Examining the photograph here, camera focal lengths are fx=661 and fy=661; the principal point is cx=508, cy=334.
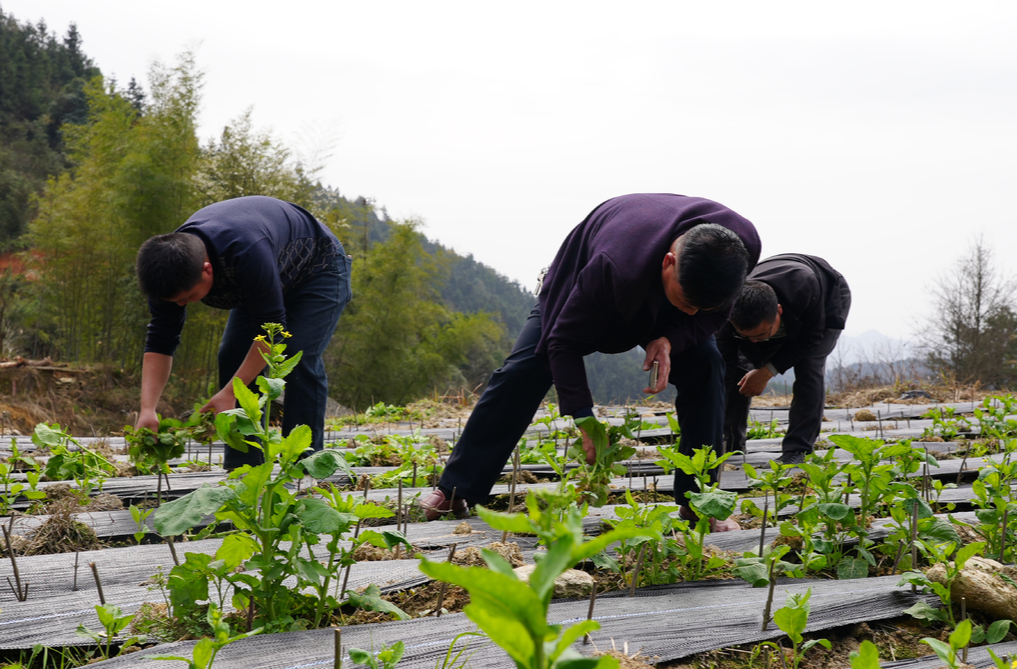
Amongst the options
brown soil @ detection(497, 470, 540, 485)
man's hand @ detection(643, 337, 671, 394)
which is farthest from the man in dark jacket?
brown soil @ detection(497, 470, 540, 485)

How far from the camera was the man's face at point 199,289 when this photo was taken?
2.32 meters

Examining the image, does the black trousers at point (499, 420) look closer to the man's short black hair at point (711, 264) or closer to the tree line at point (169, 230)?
the man's short black hair at point (711, 264)

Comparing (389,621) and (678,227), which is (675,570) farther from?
(678,227)

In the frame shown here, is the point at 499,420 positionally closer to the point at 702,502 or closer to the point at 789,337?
the point at 702,502

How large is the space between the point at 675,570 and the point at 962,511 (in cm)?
147

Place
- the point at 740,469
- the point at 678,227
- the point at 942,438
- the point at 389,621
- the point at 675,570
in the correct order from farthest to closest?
1. the point at 942,438
2. the point at 740,469
3. the point at 678,227
4. the point at 675,570
5. the point at 389,621

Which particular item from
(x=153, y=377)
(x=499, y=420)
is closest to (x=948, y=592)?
(x=499, y=420)

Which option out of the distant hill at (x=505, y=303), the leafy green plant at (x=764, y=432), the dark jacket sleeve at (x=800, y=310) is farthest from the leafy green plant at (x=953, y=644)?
the distant hill at (x=505, y=303)

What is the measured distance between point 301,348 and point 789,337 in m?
2.42

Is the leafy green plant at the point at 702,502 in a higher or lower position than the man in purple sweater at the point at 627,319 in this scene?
lower

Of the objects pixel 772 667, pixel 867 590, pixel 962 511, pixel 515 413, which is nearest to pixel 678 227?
pixel 515 413

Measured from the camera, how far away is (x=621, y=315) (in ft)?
6.81

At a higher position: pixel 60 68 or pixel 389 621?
pixel 60 68

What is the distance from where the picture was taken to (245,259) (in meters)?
2.45
